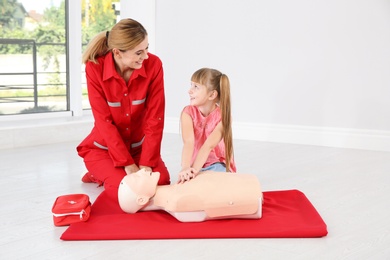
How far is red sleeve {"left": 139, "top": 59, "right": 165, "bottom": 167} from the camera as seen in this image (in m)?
2.47

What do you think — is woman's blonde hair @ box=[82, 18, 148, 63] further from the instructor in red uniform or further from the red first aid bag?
the red first aid bag

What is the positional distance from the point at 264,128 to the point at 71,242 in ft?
8.14

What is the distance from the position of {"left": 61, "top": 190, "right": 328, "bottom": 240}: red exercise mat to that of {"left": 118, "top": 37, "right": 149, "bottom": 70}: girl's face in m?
0.58

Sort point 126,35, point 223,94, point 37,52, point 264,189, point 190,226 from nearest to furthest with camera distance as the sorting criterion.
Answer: point 190,226
point 126,35
point 223,94
point 264,189
point 37,52

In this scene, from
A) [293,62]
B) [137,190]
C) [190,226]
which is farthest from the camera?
[293,62]

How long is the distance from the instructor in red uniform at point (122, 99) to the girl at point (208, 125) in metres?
0.14

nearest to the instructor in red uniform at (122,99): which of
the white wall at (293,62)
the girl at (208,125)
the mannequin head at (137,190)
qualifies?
the girl at (208,125)

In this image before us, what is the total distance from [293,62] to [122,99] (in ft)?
6.13

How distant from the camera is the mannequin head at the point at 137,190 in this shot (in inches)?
82.4

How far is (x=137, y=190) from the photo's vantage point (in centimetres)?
210

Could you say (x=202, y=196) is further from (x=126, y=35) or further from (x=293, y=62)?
(x=293, y=62)

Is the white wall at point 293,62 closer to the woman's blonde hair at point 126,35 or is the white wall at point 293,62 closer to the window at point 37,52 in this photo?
the window at point 37,52

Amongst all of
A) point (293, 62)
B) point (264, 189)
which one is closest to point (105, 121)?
point (264, 189)

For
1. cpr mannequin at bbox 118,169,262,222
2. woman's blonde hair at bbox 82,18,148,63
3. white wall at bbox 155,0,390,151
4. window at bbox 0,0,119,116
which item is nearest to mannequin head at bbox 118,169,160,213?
cpr mannequin at bbox 118,169,262,222
